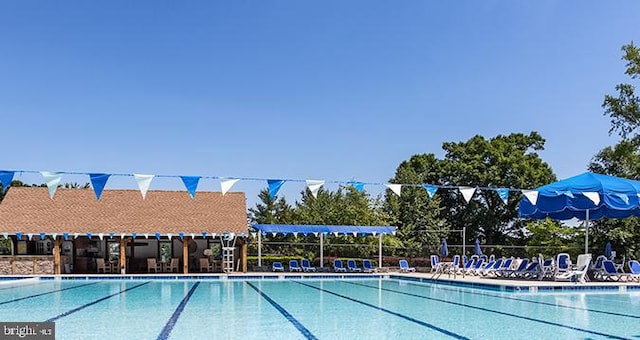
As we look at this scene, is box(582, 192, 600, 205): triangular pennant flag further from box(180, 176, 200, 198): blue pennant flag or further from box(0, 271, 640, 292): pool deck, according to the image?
box(180, 176, 200, 198): blue pennant flag

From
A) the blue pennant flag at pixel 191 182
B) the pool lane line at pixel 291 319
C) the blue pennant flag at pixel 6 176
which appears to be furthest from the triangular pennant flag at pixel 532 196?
the blue pennant flag at pixel 6 176

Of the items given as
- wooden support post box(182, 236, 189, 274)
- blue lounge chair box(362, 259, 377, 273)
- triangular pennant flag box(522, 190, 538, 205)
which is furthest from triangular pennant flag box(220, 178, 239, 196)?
blue lounge chair box(362, 259, 377, 273)

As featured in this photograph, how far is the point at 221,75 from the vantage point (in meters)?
21.1

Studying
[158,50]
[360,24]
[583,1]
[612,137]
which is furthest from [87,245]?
[612,137]

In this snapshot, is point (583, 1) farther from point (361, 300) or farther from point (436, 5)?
point (361, 300)

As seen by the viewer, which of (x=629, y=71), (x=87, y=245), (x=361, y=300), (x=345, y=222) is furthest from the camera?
(x=345, y=222)

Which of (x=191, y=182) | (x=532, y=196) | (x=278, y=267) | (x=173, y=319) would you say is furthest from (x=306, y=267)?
(x=173, y=319)

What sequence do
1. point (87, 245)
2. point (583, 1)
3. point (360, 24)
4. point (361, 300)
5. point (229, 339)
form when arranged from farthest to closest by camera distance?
point (87, 245) < point (360, 24) < point (583, 1) < point (361, 300) < point (229, 339)

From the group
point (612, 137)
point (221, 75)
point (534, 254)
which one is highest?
point (221, 75)

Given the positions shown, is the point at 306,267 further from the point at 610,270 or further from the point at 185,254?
the point at 610,270

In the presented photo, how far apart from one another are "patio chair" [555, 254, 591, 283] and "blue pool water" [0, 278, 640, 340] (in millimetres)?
1413

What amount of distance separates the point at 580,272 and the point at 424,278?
5.03 m

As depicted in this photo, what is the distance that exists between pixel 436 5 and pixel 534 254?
581 inches

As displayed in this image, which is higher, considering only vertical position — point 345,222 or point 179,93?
point 179,93
